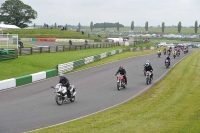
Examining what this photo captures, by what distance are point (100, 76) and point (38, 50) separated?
46.3 ft

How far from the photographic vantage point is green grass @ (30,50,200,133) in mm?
12472

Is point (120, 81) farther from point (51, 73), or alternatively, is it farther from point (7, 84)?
point (51, 73)

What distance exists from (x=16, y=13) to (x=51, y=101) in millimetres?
95934

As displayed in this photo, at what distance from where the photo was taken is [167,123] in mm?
13445

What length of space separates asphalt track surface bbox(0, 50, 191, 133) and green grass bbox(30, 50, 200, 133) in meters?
1.02

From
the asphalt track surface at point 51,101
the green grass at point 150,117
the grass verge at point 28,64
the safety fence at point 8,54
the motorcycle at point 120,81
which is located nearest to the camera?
the green grass at point 150,117

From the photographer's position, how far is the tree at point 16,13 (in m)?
110

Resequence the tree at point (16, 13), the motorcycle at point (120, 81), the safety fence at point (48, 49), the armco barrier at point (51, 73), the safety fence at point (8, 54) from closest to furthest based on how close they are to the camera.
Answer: the motorcycle at point (120, 81) → the armco barrier at point (51, 73) → the safety fence at point (8, 54) → the safety fence at point (48, 49) → the tree at point (16, 13)

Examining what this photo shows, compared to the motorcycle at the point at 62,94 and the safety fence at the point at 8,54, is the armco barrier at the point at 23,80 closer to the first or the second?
the motorcycle at the point at 62,94

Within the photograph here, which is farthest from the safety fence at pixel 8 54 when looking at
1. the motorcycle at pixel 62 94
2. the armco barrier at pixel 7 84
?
the motorcycle at pixel 62 94

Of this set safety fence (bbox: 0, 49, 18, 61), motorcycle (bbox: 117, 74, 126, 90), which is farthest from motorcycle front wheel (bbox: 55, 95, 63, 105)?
safety fence (bbox: 0, 49, 18, 61)

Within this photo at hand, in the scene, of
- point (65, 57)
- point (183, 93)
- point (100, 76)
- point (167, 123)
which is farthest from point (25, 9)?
point (167, 123)

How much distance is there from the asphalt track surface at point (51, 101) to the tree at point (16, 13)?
3334 inches

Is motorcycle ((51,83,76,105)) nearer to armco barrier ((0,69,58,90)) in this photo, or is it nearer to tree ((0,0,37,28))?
armco barrier ((0,69,58,90))
